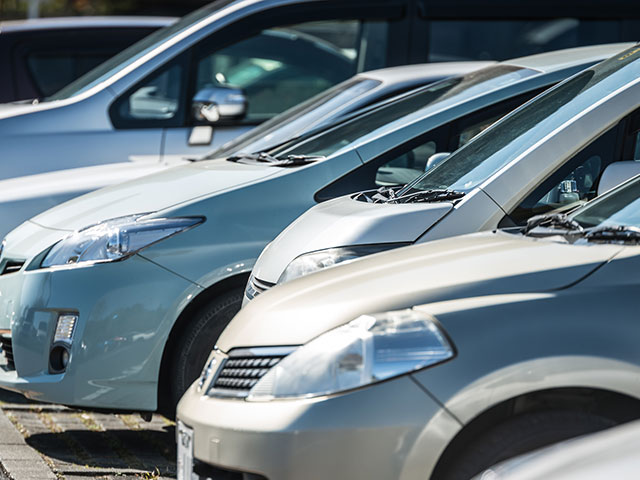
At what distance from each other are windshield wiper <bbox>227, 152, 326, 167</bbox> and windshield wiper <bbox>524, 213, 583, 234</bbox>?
1.75 meters

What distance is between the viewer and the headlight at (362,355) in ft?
8.98

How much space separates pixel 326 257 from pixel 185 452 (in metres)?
1.14

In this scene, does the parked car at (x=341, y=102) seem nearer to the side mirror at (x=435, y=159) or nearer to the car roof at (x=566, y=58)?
the car roof at (x=566, y=58)

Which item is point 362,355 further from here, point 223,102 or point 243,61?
point 243,61

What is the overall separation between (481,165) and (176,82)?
3886 millimetres

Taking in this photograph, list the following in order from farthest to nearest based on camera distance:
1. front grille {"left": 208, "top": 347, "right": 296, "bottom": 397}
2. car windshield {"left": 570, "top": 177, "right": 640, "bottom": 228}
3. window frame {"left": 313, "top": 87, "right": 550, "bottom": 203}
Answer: window frame {"left": 313, "top": 87, "right": 550, "bottom": 203} → car windshield {"left": 570, "top": 177, "right": 640, "bottom": 228} → front grille {"left": 208, "top": 347, "right": 296, "bottom": 397}

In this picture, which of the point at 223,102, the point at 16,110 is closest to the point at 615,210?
the point at 223,102

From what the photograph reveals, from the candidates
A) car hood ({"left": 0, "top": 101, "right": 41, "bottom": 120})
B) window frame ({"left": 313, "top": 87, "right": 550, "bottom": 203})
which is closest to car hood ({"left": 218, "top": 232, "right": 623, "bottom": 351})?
window frame ({"left": 313, "top": 87, "right": 550, "bottom": 203})

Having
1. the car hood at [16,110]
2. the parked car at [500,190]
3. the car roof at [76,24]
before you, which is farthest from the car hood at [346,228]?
the car roof at [76,24]

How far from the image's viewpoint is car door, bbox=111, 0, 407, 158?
7500 mm

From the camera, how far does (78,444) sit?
205 inches

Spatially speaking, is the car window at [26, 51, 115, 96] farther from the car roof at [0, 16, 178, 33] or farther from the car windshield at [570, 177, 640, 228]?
the car windshield at [570, 177, 640, 228]

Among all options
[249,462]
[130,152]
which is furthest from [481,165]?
[130,152]

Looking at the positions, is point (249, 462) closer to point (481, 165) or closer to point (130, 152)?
point (481, 165)
